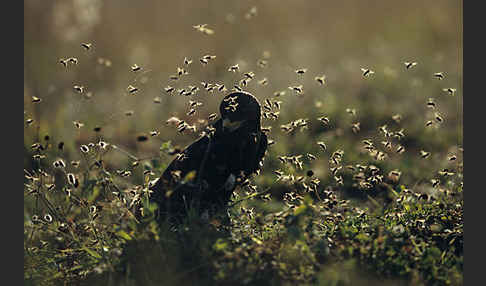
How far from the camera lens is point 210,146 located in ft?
12.9

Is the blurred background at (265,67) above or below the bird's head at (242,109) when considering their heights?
above

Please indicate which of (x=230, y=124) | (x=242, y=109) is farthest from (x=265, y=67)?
(x=230, y=124)

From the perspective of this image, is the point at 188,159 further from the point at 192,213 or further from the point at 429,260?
the point at 429,260

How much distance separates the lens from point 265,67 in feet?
24.1

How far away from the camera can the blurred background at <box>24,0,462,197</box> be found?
764 centimetres

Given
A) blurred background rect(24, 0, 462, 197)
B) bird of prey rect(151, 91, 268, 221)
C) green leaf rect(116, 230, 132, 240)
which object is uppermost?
blurred background rect(24, 0, 462, 197)

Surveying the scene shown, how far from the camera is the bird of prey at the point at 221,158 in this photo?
3891 mm

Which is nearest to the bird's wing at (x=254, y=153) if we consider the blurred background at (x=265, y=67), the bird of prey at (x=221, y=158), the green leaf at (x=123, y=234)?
the bird of prey at (x=221, y=158)

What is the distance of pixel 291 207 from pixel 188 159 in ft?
2.61

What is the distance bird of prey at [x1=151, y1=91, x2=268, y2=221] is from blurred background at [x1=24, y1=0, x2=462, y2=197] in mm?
2597

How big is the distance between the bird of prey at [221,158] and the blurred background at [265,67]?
260 cm

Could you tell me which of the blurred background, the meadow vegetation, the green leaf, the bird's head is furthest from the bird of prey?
the blurred background

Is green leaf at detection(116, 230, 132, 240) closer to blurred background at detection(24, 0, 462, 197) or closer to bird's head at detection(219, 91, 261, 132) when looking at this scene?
bird's head at detection(219, 91, 261, 132)

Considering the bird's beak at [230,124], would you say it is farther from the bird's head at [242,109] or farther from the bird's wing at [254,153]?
the bird's wing at [254,153]
